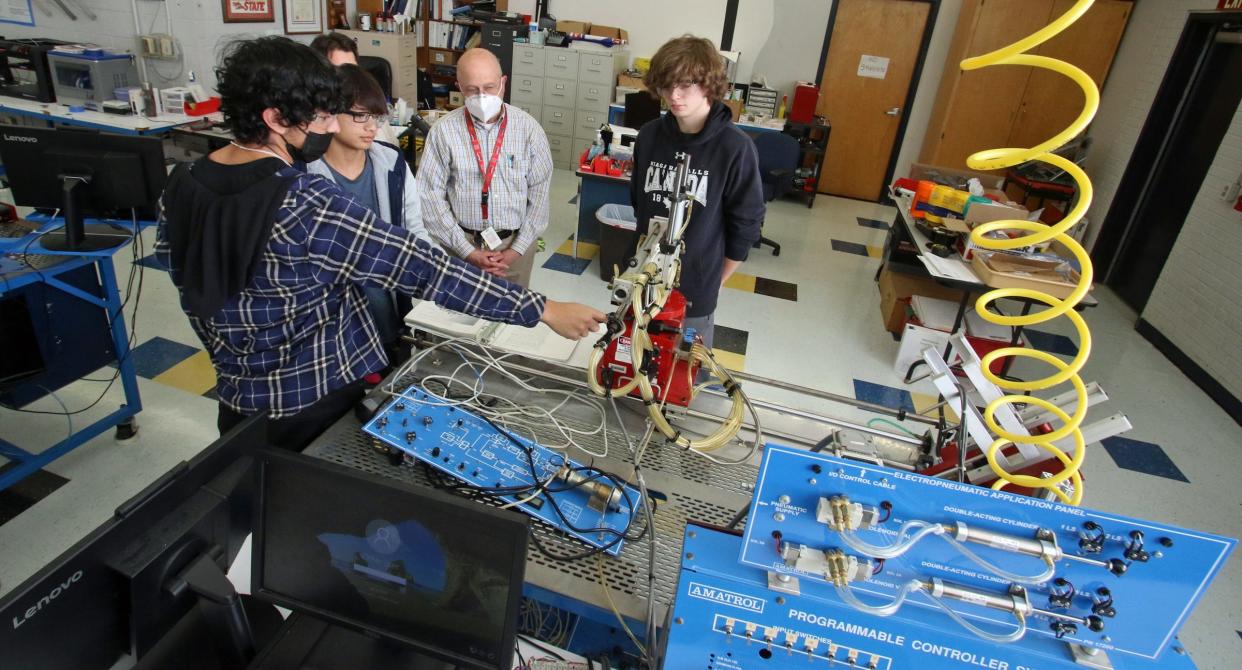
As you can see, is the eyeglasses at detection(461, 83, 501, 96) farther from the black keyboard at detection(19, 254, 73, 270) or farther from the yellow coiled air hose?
the yellow coiled air hose

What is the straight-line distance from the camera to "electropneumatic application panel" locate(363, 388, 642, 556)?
1165mm

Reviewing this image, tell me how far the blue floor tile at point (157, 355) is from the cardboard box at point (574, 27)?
506 centimetres

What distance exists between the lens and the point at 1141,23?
5.27 m

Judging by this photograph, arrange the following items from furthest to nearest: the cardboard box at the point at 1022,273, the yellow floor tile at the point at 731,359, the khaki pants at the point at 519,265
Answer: the yellow floor tile at the point at 731,359 < the cardboard box at the point at 1022,273 < the khaki pants at the point at 519,265

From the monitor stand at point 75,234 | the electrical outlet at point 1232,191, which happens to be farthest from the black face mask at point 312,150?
the electrical outlet at point 1232,191

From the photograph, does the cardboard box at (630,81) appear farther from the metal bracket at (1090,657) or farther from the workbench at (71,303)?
the metal bracket at (1090,657)

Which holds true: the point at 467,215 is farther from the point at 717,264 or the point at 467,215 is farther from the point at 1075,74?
the point at 1075,74

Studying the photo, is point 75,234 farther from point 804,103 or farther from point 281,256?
point 804,103

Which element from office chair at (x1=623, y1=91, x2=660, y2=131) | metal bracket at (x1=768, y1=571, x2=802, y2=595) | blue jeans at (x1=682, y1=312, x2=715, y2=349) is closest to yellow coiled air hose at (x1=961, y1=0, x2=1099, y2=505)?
metal bracket at (x1=768, y1=571, x2=802, y2=595)

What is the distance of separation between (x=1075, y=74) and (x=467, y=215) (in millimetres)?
2036

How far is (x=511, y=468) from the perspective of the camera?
125cm

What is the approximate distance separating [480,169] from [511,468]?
5.03 ft

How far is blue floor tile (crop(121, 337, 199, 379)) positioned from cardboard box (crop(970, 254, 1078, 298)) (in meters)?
3.69

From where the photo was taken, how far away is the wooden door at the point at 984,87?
5508 mm
